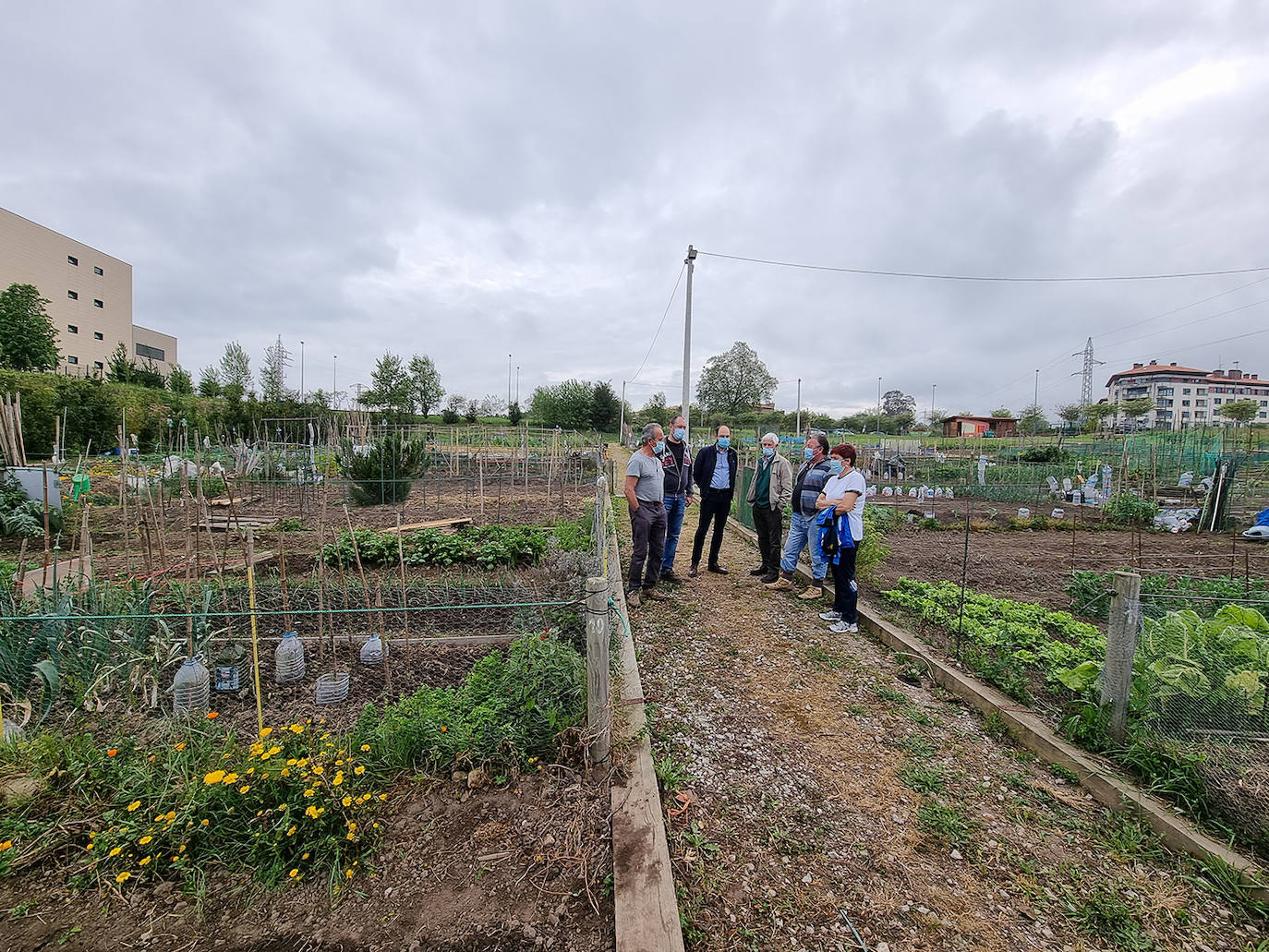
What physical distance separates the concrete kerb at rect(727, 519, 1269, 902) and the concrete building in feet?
168

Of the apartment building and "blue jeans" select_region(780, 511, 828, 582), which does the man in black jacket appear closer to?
"blue jeans" select_region(780, 511, 828, 582)

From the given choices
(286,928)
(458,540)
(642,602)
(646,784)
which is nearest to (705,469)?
(642,602)

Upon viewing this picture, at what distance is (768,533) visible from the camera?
6066mm

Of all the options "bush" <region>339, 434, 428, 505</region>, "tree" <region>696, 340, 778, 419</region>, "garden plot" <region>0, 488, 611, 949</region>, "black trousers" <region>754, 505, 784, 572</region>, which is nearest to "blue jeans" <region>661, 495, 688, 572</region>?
"black trousers" <region>754, 505, 784, 572</region>

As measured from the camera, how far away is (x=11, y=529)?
754cm

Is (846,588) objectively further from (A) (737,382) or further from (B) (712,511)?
(A) (737,382)

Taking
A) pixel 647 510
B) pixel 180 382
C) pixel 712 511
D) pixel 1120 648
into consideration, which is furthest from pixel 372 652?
pixel 180 382

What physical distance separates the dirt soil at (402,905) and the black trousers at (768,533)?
13.8ft

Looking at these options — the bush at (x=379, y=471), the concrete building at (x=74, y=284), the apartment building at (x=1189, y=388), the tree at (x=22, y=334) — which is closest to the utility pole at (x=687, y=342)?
the bush at (x=379, y=471)

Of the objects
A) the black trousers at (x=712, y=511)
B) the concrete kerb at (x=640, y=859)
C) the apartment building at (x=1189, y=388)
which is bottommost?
the concrete kerb at (x=640, y=859)

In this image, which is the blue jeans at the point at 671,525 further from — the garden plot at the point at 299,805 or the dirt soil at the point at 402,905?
the dirt soil at the point at 402,905

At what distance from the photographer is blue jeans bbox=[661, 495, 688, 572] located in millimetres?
5887

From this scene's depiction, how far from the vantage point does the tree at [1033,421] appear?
187 feet

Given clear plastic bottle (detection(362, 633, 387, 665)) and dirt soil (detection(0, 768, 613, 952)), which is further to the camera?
clear plastic bottle (detection(362, 633, 387, 665))
